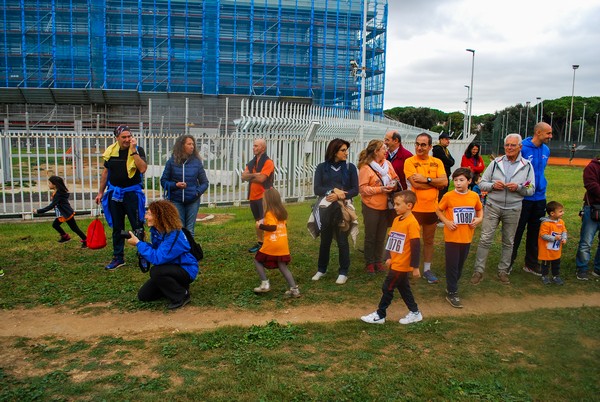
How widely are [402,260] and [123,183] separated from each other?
3.68 metres

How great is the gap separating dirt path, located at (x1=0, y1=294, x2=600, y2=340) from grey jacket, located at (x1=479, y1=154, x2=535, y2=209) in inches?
49.5

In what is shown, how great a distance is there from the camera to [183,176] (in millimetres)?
6926

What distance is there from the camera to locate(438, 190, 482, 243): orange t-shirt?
19.0ft

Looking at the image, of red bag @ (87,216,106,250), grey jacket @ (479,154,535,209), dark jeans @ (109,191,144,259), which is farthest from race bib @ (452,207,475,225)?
red bag @ (87,216,106,250)

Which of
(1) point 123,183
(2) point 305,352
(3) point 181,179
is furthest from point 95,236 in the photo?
(2) point 305,352

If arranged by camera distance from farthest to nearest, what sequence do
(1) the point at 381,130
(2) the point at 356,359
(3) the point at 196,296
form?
(1) the point at 381,130, (3) the point at 196,296, (2) the point at 356,359

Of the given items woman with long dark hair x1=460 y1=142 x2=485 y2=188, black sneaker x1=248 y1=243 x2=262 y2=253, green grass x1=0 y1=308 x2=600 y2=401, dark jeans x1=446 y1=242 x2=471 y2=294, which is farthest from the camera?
woman with long dark hair x1=460 y1=142 x2=485 y2=188

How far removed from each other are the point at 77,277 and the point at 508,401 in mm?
5227

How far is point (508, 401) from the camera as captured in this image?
3.62 meters

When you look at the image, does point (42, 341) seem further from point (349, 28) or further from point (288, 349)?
point (349, 28)

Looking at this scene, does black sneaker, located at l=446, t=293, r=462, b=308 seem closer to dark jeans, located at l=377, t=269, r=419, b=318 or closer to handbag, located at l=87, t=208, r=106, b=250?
dark jeans, located at l=377, t=269, r=419, b=318

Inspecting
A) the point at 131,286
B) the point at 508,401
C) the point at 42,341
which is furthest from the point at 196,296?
the point at 508,401

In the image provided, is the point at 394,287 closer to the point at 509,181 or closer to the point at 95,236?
the point at 509,181

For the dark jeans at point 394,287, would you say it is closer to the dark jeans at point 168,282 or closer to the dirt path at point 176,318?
the dirt path at point 176,318
